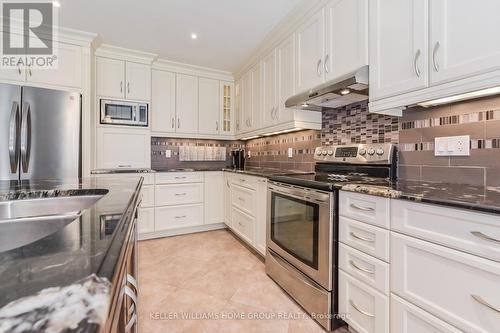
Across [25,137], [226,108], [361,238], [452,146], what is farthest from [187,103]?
[452,146]

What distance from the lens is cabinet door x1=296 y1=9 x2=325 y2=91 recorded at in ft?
6.38

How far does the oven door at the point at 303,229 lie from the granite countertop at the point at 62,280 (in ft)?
4.12

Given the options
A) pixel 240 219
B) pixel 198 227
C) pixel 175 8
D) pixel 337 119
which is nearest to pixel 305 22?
pixel 337 119

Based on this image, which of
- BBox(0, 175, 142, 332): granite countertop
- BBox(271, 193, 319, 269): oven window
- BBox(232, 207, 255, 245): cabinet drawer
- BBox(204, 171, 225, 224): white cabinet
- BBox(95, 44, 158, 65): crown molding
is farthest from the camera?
BBox(204, 171, 225, 224): white cabinet

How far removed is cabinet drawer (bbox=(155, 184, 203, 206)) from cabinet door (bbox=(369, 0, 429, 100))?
246 centimetres

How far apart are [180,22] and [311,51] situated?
1.35m

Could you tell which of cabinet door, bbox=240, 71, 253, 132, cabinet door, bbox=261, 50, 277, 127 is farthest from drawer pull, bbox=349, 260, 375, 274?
cabinet door, bbox=240, 71, 253, 132

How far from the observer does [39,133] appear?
2.36 m

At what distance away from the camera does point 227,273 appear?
2.22 meters

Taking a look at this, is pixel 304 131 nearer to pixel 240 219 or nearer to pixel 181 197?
pixel 240 219

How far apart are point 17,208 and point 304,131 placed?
94.0 inches

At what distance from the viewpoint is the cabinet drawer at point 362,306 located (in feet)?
4.05

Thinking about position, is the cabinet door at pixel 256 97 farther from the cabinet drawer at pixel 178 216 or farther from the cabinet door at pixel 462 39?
the cabinet door at pixel 462 39

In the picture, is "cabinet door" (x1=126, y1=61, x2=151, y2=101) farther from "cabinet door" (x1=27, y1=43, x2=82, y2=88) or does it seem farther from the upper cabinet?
"cabinet door" (x1=27, y1=43, x2=82, y2=88)
